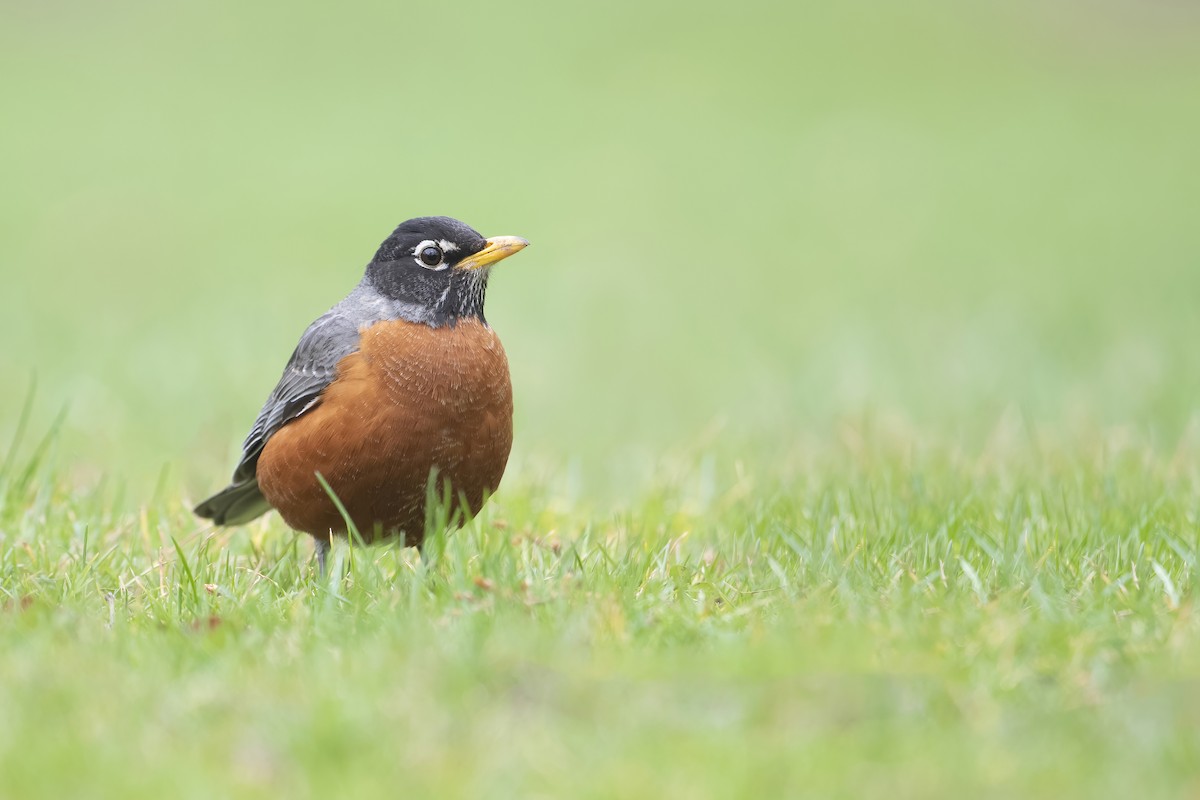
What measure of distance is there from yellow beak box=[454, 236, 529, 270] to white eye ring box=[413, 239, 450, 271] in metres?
0.07

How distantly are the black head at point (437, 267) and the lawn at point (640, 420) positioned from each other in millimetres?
927

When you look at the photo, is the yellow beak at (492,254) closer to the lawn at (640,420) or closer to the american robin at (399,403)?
the american robin at (399,403)

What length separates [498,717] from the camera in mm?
3484

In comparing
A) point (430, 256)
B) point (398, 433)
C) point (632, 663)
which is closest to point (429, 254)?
point (430, 256)

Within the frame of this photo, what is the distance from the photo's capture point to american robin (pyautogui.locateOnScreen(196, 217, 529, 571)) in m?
5.33

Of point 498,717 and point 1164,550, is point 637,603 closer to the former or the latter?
point 498,717

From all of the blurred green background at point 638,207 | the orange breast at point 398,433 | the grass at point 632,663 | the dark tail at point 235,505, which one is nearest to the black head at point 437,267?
the orange breast at point 398,433

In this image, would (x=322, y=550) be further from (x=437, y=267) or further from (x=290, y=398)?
(x=437, y=267)

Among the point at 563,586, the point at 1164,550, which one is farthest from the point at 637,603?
the point at 1164,550

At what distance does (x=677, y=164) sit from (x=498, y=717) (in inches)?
716

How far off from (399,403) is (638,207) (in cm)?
1378

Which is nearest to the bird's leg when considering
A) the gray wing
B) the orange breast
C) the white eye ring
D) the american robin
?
the american robin

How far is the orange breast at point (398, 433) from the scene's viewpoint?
5316 mm

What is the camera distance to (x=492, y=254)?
594 cm
